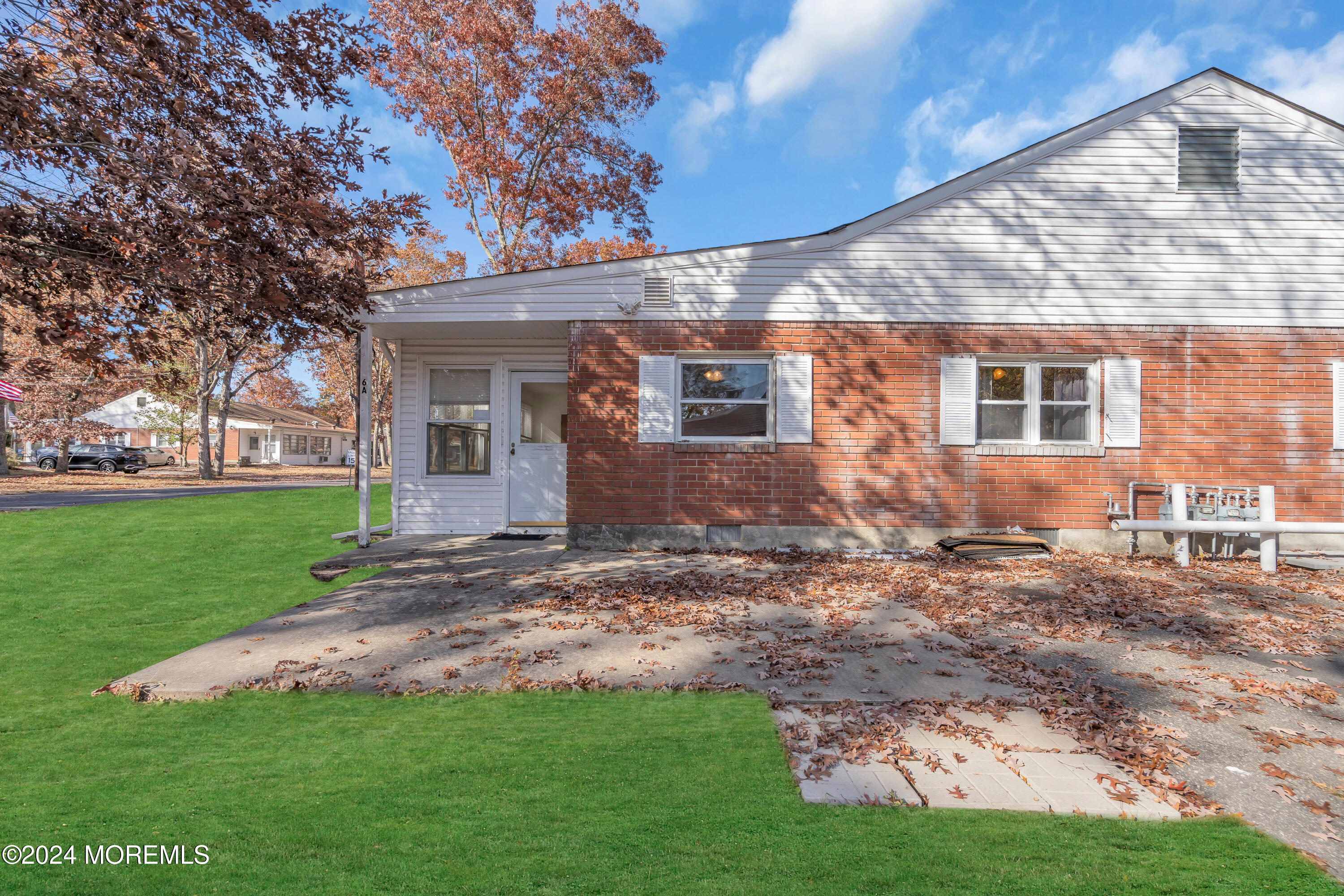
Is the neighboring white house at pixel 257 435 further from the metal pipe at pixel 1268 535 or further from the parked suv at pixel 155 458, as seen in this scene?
the metal pipe at pixel 1268 535

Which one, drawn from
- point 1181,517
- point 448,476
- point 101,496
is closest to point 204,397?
point 101,496

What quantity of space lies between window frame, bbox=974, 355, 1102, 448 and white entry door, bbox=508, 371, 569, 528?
6111mm

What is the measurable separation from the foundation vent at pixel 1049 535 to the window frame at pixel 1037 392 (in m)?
1.18

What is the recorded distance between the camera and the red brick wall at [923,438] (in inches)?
356

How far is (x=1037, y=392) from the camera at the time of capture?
9.29 meters

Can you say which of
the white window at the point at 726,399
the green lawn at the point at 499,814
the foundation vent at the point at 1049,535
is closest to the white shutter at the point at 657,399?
the white window at the point at 726,399

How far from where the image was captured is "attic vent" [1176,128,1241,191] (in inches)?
363

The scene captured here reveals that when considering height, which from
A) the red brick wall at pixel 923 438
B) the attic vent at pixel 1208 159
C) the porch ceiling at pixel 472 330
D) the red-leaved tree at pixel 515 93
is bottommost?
the red brick wall at pixel 923 438

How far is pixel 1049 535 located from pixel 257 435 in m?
60.1

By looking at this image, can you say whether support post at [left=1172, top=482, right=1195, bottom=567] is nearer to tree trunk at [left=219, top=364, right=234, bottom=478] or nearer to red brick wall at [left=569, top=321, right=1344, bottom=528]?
red brick wall at [left=569, top=321, right=1344, bottom=528]

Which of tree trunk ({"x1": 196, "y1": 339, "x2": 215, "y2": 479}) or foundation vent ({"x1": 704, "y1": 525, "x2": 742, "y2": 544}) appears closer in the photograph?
foundation vent ({"x1": 704, "y1": 525, "x2": 742, "y2": 544})

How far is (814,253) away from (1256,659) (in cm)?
654

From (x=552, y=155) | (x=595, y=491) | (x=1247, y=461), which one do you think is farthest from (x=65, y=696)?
(x=552, y=155)

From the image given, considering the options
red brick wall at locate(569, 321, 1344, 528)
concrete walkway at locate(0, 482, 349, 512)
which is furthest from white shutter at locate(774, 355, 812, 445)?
concrete walkway at locate(0, 482, 349, 512)
